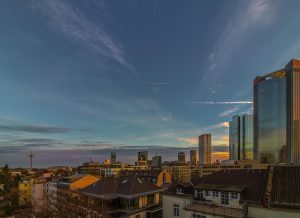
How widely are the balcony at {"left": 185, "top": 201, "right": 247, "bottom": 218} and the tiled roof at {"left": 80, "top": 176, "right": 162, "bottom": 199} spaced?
9.59 meters

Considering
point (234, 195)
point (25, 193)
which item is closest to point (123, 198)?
point (234, 195)

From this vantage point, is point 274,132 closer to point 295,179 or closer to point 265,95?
point 265,95

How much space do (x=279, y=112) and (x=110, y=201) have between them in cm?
13595

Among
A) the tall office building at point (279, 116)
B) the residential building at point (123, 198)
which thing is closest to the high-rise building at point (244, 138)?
the tall office building at point (279, 116)

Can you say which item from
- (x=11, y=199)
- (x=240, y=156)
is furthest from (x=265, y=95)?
(x=11, y=199)

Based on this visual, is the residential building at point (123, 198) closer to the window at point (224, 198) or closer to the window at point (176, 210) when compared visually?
the window at point (176, 210)

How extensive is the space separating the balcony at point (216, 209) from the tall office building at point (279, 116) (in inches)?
4952

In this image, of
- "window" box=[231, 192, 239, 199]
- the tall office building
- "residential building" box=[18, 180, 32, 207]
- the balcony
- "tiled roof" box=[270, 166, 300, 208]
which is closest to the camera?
"tiled roof" box=[270, 166, 300, 208]

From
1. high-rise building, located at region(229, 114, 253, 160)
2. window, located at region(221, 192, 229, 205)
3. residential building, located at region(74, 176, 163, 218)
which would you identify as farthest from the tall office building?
window, located at region(221, 192, 229, 205)

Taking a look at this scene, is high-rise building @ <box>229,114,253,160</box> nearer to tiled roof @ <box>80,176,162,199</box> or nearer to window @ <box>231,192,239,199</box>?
tiled roof @ <box>80,176,162,199</box>

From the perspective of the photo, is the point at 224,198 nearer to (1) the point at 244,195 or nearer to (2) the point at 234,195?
(2) the point at 234,195

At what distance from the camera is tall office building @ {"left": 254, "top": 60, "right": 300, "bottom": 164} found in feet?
418

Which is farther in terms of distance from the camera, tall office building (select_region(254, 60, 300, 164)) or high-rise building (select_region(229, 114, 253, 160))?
high-rise building (select_region(229, 114, 253, 160))

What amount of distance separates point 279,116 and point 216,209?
135212mm
